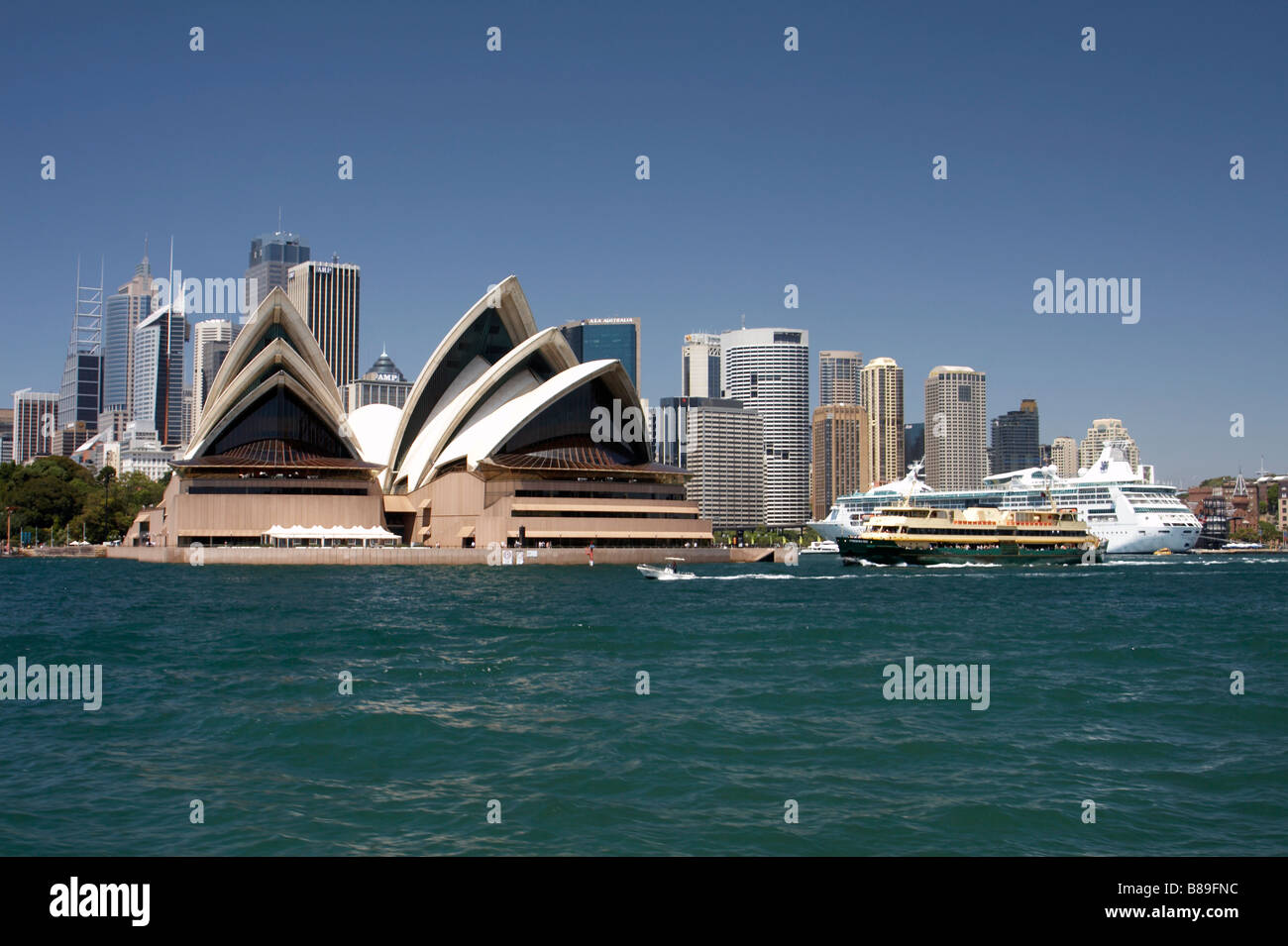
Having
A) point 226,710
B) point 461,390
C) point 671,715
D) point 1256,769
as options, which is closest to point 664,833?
point 671,715

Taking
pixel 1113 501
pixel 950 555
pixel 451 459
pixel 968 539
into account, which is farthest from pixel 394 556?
pixel 1113 501

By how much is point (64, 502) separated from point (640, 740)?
12164 centimetres

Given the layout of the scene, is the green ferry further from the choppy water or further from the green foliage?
the green foliage

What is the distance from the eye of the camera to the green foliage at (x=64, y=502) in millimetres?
117000

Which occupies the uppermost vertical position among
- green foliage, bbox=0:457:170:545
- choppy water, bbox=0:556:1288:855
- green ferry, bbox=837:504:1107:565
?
green foliage, bbox=0:457:170:545

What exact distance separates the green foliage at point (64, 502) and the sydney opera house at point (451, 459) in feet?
110

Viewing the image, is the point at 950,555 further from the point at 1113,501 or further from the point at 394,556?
the point at 1113,501

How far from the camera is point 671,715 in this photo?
17.2 m

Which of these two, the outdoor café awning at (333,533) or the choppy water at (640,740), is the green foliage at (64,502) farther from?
the choppy water at (640,740)

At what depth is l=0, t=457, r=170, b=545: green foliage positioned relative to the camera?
4606 inches

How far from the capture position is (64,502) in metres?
119

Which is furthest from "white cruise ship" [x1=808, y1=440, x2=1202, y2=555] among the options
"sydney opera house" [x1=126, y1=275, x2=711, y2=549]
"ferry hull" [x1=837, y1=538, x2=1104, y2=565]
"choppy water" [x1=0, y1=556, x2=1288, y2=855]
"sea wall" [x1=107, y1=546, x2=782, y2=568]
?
"choppy water" [x1=0, y1=556, x2=1288, y2=855]

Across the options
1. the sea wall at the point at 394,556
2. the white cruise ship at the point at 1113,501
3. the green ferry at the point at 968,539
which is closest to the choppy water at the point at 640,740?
the green ferry at the point at 968,539

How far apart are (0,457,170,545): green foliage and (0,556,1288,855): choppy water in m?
95.5
